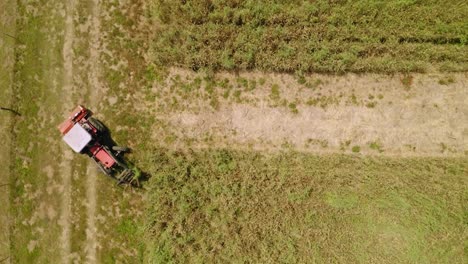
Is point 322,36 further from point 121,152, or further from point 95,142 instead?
point 95,142

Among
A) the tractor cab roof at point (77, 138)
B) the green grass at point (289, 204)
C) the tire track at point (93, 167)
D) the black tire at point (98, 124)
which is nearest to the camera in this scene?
the tractor cab roof at point (77, 138)

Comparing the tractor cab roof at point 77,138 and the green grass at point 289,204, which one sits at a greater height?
the tractor cab roof at point 77,138

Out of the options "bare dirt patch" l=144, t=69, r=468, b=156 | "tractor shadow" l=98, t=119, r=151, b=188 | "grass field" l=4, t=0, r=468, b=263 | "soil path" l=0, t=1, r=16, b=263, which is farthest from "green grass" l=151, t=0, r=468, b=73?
"soil path" l=0, t=1, r=16, b=263

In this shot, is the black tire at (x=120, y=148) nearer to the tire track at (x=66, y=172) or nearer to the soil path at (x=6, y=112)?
the tire track at (x=66, y=172)

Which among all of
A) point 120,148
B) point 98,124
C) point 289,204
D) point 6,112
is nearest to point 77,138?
point 98,124

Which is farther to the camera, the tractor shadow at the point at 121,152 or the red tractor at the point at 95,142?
the tractor shadow at the point at 121,152

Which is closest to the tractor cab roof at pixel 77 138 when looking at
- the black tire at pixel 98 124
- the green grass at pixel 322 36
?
the black tire at pixel 98 124

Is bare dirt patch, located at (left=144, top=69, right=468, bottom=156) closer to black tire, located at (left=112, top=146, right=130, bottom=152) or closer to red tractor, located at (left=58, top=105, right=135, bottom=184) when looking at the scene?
black tire, located at (left=112, top=146, right=130, bottom=152)
